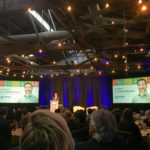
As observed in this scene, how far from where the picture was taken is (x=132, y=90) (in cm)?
1168

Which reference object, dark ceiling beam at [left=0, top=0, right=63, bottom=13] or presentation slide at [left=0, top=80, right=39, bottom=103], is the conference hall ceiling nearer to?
dark ceiling beam at [left=0, top=0, right=63, bottom=13]

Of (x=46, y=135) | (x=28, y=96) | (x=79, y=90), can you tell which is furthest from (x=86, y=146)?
(x=79, y=90)

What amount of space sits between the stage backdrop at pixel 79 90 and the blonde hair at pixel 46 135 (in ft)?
45.1

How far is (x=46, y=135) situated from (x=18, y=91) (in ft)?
43.9

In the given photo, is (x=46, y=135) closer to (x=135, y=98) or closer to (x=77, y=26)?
(x=77, y=26)

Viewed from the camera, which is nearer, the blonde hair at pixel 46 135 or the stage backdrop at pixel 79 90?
the blonde hair at pixel 46 135

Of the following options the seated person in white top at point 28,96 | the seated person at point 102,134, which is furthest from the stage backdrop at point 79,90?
the seated person at point 102,134

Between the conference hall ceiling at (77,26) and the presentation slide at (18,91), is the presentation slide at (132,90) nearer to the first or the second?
the conference hall ceiling at (77,26)

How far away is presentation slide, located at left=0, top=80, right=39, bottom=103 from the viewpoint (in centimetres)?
1317

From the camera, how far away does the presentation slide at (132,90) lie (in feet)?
36.6

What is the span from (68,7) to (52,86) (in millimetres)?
12222

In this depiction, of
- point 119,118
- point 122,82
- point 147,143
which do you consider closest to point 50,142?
point 147,143

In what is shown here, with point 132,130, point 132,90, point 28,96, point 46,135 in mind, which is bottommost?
point 132,130

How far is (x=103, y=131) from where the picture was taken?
5.70ft
